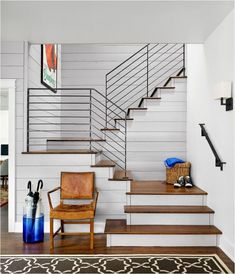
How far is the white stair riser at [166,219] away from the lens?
4730 millimetres

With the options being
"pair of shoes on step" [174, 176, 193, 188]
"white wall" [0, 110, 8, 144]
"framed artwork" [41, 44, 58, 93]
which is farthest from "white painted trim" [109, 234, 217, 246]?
"white wall" [0, 110, 8, 144]

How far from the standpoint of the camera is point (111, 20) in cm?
427

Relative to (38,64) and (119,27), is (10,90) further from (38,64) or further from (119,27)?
(119,27)

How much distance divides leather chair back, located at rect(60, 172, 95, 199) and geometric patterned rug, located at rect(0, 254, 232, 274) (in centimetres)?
107

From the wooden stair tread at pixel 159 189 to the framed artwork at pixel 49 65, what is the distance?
219 centimetres

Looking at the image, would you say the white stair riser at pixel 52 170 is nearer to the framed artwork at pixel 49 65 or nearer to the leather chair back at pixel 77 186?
the leather chair back at pixel 77 186

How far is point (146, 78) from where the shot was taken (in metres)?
7.62

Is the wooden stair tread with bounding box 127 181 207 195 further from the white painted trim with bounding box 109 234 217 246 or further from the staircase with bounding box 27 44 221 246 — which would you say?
the white painted trim with bounding box 109 234 217 246

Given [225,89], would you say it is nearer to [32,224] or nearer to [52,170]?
[52,170]

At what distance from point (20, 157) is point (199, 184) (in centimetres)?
273

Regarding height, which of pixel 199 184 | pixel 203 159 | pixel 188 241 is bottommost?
pixel 188 241

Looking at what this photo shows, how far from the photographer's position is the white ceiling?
3.82 metres

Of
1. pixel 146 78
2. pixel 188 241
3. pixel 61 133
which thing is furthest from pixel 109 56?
pixel 188 241

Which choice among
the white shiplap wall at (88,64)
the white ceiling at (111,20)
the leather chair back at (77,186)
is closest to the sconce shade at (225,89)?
the white ceiling at (111,20)
